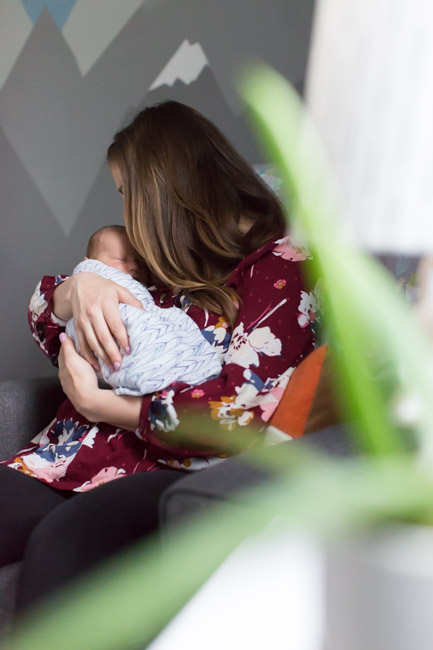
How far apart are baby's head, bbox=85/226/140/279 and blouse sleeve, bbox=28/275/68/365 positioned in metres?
0.13

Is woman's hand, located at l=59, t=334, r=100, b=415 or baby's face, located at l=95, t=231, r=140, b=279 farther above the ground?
baby's face, located at l=95, t=231, r=140, b=279

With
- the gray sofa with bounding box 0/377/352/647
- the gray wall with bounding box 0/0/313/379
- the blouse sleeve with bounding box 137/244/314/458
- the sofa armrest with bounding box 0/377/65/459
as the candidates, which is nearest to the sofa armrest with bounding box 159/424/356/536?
the gray sofa with bounding box 0/377/352/647

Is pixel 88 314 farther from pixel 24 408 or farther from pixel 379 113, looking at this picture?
pixel 379 113

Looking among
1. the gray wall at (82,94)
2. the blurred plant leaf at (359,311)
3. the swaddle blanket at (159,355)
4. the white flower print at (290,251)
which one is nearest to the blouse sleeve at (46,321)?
the swaddle blanket at (159,355)

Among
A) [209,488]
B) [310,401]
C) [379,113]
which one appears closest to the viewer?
[209,488]

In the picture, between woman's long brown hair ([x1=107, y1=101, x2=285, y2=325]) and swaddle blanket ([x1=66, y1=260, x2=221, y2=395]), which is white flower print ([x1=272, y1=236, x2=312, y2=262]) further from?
swaddle blanket ([x1=66, y1=260, x2=221, y2=395])

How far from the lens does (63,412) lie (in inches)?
50.1

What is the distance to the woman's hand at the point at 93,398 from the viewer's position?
103 centimetres

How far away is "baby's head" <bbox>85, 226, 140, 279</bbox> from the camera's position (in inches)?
57.2

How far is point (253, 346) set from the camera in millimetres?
1041

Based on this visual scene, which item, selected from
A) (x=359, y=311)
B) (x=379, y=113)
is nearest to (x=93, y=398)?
(x=359, y=311)

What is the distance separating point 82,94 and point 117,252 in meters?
1.00

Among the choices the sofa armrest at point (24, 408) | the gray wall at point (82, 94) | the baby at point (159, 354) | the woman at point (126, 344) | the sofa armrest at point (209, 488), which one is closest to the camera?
the sofa armrest at point (209, 488)

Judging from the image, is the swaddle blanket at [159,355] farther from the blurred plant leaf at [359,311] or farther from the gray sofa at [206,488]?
the blurred plant leaf at [359,311]
